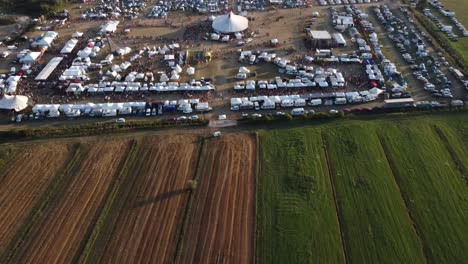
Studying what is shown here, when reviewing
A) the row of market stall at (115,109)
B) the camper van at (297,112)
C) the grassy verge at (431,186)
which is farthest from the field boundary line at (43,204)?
the grassy verge at (431,186)

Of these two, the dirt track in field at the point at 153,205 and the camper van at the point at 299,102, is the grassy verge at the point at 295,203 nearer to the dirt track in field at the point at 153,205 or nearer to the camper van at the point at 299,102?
the camper van at the point at 299,102

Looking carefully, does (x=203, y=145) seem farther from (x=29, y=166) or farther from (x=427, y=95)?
(x=427, y=95)

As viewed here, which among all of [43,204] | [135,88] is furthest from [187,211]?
[135,88]

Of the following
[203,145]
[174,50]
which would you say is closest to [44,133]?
[203,145]

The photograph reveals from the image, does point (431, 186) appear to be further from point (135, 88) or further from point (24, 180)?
point (24, 180)

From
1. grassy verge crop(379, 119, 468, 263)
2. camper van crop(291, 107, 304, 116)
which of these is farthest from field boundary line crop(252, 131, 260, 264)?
grassy verge crop(379, 119, 468, 263)
